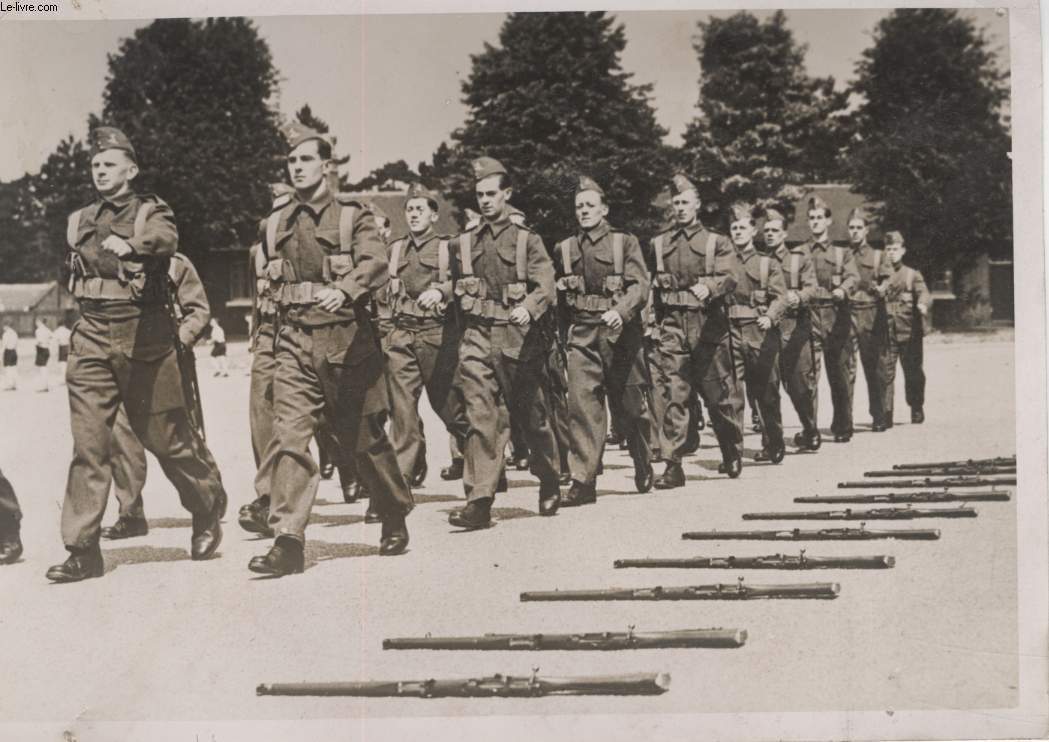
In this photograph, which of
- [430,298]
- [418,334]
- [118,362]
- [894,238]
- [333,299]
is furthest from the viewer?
[894,238]

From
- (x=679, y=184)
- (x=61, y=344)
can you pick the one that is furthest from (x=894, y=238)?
(x=61, y=344)

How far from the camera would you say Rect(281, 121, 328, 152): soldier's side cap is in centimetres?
765

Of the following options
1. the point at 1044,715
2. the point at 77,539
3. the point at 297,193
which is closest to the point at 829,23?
the point at 297,193

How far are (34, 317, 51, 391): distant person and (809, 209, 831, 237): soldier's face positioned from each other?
513 cm

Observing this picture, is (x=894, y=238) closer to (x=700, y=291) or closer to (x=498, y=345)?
(x=700, y=291)

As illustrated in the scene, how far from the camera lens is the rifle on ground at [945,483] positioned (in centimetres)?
826

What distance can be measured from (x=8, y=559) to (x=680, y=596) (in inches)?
152

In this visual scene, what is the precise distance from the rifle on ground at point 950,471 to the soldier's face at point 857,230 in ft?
5.56

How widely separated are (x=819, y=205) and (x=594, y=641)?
12.8 feet

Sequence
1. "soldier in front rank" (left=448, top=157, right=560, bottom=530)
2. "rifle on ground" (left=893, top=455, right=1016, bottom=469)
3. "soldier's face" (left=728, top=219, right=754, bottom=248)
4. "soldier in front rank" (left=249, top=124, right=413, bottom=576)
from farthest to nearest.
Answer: "soldier's face" (left=728, top=219, right=754, bottom=248) → "rifle on ground" (left=893, top=455, right=1016, bottom=469) → "soldier in front rank" (left=448, top=157, right=560, bottom=530) → "soldier in front rank" (left=249, top=124, right=413, bottom=576)

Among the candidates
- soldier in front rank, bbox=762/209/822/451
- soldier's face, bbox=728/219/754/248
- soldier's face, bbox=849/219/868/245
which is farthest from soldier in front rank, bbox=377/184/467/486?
soldier's face, bbox=849/219/868/245

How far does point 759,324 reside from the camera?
9547mm

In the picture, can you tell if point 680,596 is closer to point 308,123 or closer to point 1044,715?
point 1044,715

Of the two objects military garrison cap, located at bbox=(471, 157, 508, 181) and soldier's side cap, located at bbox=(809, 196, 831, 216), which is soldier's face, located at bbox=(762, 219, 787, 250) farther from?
military garrison cap, located at bbox=(471, 157, 508, 181)
